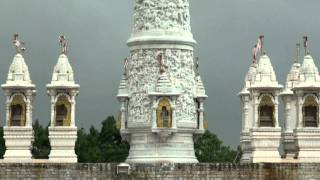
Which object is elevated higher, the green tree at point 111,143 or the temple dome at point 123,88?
the temple dome at point 123,88

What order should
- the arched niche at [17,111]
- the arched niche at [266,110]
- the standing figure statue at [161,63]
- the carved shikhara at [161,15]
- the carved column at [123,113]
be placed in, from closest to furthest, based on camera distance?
the arched niche at [266,110], the arched niche at [17,111], the standing figure statue at [161,63], the carved shikhara at [161,15], the carved column at [123,113]

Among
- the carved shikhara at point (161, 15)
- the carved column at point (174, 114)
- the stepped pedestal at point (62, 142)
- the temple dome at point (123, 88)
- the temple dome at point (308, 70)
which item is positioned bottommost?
the stepped pedestal at point (62, 142)

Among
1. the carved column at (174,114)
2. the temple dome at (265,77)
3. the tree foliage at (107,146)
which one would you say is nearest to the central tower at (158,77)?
the carved column at (174,114)

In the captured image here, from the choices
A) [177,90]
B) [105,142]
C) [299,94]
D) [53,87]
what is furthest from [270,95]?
[105,142]

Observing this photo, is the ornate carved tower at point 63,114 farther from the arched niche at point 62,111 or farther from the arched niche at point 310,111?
the arched niche at point 310,111

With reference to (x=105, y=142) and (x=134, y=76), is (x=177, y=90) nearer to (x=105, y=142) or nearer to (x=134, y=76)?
(x=134, y=76)

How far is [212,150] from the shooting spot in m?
55.7

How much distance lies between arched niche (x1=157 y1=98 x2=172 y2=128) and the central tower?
1.44ft

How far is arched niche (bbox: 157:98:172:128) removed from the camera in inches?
1416

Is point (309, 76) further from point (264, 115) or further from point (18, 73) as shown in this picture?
point (18, 73)

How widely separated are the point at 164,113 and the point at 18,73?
464 centimetres

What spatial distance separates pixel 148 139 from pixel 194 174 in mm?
3596

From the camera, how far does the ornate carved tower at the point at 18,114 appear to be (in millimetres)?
35281

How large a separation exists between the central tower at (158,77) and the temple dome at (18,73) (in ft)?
11.1
